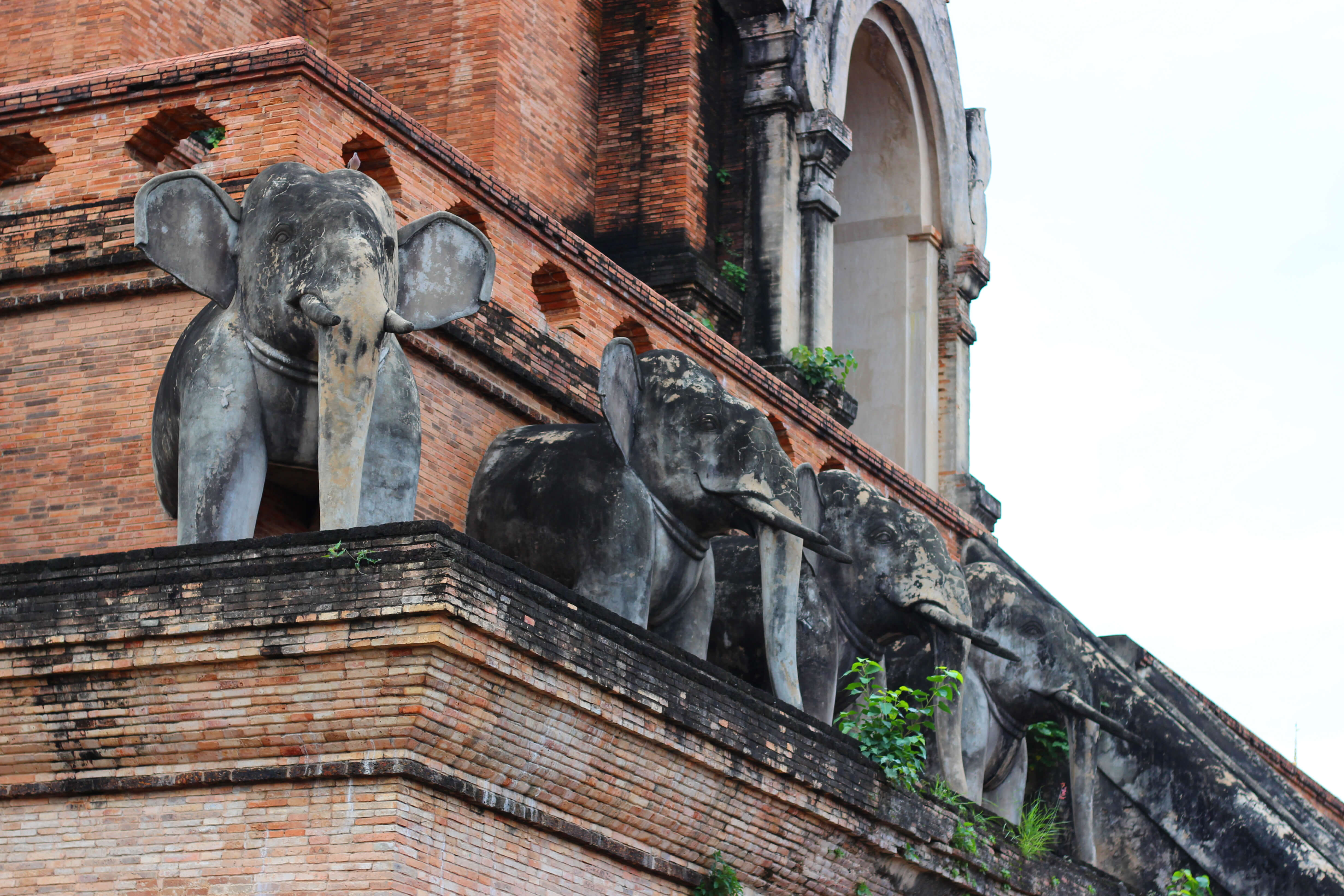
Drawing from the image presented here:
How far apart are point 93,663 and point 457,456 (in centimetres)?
315

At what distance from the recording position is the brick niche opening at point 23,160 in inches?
443

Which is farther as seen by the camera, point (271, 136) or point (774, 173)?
point (774, 173)

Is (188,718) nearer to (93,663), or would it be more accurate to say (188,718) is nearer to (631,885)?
(93,663)

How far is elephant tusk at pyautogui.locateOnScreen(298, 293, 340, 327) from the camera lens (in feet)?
29.9

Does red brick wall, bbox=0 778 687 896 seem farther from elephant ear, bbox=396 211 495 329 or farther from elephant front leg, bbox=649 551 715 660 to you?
elephant front leg, bbox=649 551 715 660

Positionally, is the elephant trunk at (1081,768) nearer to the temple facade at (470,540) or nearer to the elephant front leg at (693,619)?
the temple facade at (470,540)

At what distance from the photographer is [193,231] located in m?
9.55

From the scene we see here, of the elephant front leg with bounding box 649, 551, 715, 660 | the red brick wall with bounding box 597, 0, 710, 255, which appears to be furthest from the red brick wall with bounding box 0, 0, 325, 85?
the elephant front leg with bounding box 649, 551, 715, 660

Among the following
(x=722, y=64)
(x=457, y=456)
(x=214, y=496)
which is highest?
(x=722, y=64)

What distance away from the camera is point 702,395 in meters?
11.0

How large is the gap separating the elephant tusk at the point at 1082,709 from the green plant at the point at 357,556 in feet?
21.2

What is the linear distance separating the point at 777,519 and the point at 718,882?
1.87 metres

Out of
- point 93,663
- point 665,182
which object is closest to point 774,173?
point 665,182

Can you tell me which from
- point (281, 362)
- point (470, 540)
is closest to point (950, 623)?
point (281, 362)
